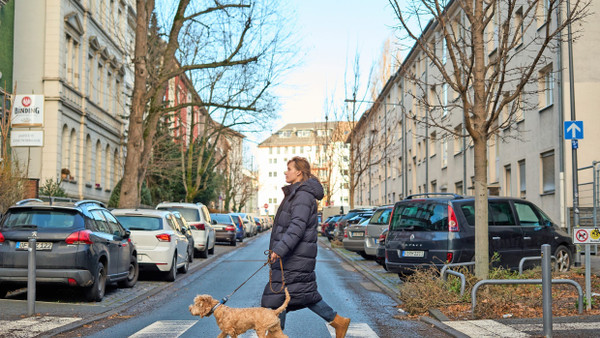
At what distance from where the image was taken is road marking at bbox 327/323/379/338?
8.11m

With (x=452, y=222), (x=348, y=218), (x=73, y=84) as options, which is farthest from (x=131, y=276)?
(x=73, y=84)

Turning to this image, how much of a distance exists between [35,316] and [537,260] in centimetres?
854

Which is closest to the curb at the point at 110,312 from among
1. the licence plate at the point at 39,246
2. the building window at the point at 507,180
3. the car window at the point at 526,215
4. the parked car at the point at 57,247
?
the parked car at the point at 57,247

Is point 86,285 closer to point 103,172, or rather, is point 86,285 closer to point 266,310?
point 266,310

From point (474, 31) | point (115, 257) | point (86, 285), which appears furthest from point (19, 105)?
point (474, 31)

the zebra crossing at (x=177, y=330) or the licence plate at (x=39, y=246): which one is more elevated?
the licence plate at (x=39, y=246)

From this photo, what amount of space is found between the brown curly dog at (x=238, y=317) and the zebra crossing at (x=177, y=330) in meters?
1.95

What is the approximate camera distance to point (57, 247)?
427 inches

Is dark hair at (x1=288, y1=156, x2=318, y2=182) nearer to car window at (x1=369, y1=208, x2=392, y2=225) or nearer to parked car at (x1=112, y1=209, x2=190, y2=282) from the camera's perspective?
parked car at (x1=112, y1=209, x2=190, y2=282)

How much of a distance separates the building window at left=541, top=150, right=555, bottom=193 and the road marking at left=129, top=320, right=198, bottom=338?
58.9 feet

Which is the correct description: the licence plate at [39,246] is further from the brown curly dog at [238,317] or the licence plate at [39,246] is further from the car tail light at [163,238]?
the brown curly dog at [238,317]

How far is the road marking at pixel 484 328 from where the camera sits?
25.9 ft

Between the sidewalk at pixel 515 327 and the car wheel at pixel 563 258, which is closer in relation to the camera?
the sidewalk at pixel 515 327

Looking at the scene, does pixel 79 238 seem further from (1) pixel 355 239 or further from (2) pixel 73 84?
(2) pixel 73 84
